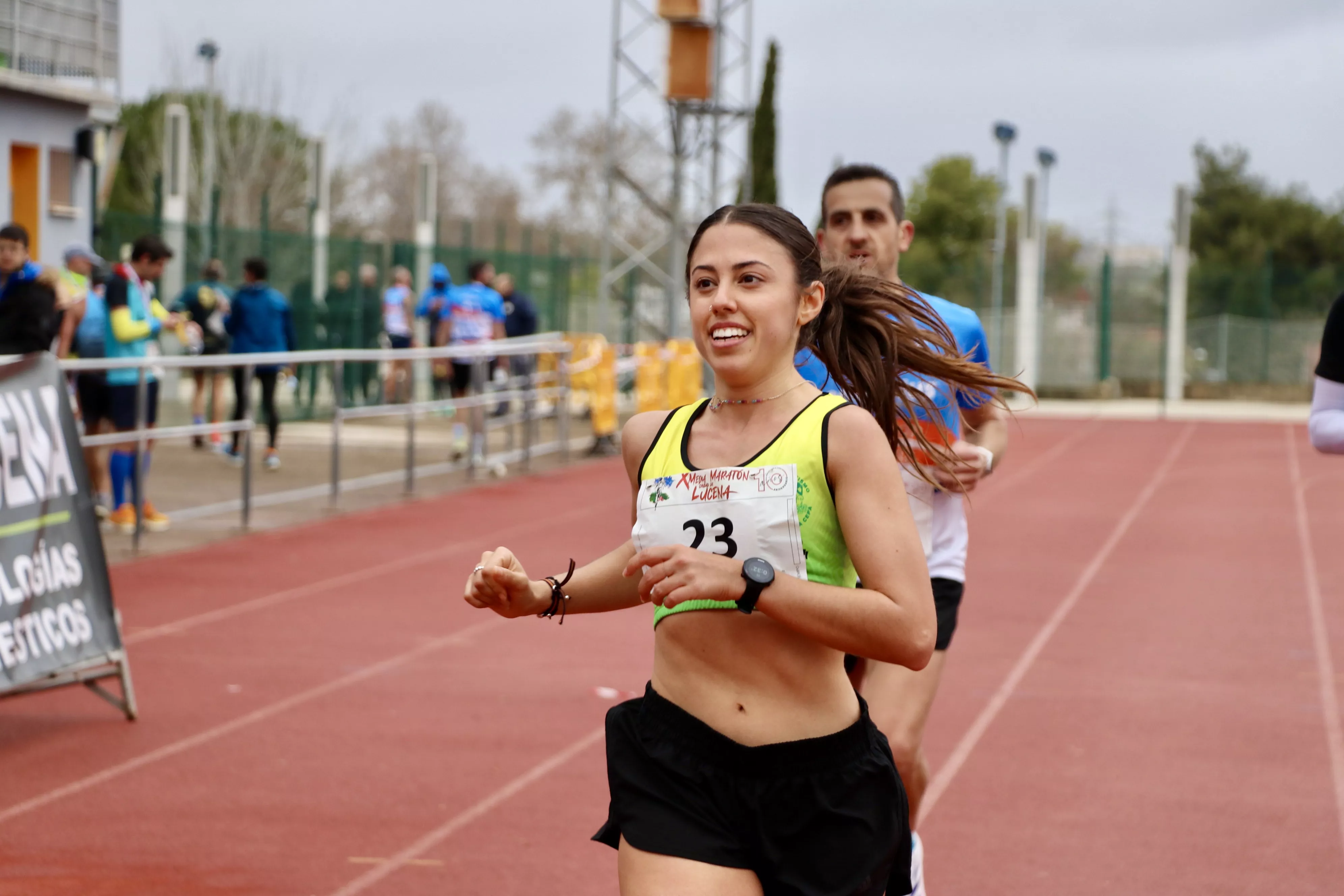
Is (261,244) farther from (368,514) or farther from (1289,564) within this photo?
(1289,564)

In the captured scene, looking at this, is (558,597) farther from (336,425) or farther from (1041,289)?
(1041,289)

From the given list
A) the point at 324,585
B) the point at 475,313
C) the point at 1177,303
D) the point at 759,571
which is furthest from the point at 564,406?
the point at 1177,303

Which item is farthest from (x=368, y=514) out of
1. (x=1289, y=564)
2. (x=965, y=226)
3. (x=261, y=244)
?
(x=965, y=226)

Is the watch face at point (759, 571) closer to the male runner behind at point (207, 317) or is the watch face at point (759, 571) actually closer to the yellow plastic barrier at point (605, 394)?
the male runner behind at point (207, 317)

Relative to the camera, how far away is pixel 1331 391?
15.0 ft

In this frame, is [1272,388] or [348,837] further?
[1272,388]

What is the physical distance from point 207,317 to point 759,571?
661 inches

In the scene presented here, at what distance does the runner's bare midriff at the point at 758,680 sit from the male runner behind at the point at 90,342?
27.1 ft

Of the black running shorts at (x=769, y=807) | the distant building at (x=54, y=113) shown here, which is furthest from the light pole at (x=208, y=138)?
the black running shorts at (x=769, y=807)

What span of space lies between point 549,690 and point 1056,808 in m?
2.54

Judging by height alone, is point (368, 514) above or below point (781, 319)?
below

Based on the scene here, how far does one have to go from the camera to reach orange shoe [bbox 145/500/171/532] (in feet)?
39.0

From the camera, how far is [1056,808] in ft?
19.6

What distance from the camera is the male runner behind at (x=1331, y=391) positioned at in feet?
14.7
